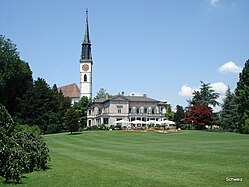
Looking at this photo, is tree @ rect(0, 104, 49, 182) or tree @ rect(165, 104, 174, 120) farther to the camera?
tree @ rect(165, 104, 174, 120)

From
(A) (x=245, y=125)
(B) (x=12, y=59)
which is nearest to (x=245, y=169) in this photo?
(A) (x=245, y=125)

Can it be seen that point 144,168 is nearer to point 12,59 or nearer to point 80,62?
point 12,59

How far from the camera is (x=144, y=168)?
16.2 m

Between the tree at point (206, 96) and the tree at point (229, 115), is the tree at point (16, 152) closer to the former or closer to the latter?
the tree at point (229, 115)

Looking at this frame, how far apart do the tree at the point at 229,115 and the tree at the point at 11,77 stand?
40486 millimetres

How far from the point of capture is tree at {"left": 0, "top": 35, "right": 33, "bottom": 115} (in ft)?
203

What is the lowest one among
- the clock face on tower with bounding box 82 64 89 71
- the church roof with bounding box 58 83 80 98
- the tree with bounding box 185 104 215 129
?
the tree with bounding box 185 104 215 129

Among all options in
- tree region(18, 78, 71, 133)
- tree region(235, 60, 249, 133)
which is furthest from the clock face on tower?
tree region(235, 60, 249, 133)

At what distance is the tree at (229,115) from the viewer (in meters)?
74.4

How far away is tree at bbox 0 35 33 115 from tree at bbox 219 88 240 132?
40486mm

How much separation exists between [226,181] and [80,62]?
111 metres

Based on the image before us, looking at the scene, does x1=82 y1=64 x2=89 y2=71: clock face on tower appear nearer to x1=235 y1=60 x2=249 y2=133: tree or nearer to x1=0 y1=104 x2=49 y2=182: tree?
x1=235 y1=60 x2=249 y2=133: tree

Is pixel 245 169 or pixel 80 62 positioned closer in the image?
pixel 245 169

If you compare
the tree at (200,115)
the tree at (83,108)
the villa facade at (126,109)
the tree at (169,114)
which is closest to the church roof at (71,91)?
the tree at (83,108)
